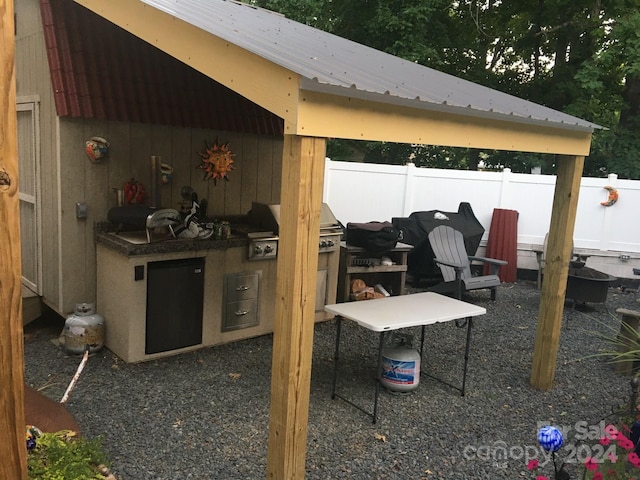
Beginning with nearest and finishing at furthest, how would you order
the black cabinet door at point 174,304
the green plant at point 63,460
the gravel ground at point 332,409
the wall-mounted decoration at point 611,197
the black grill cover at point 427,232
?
the green plant at point 63,460
the gravel ground at point 332,409
the black cabinet door at point 174,304
the black grill cover at point 427,232
the wall-mounted decoration at point 611,197

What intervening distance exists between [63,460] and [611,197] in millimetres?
8456

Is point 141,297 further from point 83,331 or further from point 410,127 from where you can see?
point 410,127

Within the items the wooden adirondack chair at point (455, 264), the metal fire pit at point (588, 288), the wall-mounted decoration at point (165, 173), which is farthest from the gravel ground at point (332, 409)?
the wall-mounted decoration at point (165, 173)

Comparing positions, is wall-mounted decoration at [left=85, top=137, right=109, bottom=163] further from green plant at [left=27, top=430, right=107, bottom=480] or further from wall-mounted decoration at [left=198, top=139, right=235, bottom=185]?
green plant at [left=27, top=430, right=107, bottom=480]

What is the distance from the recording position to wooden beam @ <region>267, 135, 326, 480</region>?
2.37m

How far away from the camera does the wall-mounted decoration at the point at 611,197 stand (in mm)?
8430

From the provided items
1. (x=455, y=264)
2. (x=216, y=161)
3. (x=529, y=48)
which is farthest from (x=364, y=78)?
(x=529, y=48)

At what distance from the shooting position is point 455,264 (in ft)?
21.2

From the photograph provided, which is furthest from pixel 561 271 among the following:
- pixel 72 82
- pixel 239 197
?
pixel 72 82

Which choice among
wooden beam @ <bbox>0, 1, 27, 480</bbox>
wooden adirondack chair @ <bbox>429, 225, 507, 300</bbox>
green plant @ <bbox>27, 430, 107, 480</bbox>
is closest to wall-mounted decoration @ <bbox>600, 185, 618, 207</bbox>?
wooden adirondack chair @ <bbox>429, 225, 507, 300</bbox>

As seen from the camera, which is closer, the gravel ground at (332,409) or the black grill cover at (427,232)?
the gravel ground at (332,409)

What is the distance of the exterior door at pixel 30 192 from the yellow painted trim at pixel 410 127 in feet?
11.8

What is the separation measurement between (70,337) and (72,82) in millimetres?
2086

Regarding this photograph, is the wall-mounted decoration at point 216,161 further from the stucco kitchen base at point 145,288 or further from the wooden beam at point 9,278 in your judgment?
the wooden beam at point 9,278
